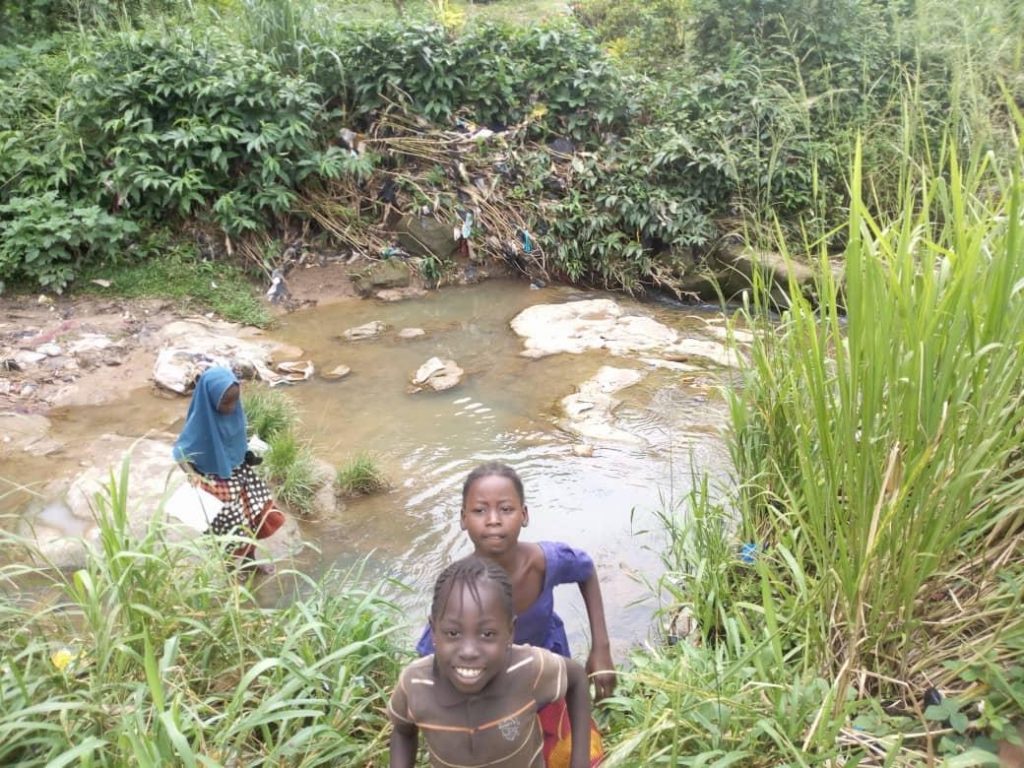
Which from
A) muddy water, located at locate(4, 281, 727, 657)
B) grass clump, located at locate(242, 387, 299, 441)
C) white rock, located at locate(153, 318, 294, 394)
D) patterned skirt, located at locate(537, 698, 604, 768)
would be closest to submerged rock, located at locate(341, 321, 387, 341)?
muddy water, located at locate(4, 281, 727, 657)

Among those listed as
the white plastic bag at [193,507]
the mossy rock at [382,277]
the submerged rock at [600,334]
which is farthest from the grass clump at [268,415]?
the mossy rock at [382,277]

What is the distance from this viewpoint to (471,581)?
→ 1.76 metres

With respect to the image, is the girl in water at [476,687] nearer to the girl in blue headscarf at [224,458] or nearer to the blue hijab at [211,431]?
the girl in blue headscarf at [224,458]

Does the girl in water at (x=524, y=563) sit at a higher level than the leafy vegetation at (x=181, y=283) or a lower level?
higher

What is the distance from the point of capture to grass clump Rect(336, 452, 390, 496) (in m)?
4.48

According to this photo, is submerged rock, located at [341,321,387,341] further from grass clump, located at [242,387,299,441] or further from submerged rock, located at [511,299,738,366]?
grass clump, located at [242,387,299,441]

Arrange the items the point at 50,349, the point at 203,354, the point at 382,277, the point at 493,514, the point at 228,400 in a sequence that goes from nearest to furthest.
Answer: the point at 493,514 < the point at 228,400 < the point at 203,354 < the point at 50,349 < the point at 382,277

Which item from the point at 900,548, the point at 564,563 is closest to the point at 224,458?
the point at 564,563

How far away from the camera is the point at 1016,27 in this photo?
2463mm

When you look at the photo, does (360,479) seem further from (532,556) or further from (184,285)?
(184,285)

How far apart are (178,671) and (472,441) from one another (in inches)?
118

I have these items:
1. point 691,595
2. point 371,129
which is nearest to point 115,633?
point 691,595

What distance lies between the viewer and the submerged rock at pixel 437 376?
5.88 metres

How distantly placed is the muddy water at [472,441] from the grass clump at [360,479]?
0.07 meters
